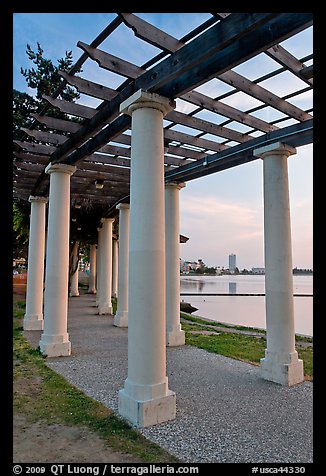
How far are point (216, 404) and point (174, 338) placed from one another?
14.2ft

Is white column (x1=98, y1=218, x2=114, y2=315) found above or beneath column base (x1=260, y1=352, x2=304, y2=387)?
above

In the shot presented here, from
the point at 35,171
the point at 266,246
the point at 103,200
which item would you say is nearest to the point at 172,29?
the point at 266,246

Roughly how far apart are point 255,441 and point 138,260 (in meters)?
2.54

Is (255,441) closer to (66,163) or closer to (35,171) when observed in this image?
(66,163)

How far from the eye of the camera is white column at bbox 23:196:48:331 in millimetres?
12227

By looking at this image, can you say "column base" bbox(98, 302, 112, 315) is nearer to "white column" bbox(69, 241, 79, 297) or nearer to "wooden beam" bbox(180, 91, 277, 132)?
"white column" bbox(69, 241, 79, 297)

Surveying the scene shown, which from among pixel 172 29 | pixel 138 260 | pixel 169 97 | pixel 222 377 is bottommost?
pixel 222 377

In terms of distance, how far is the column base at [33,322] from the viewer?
12219 mm

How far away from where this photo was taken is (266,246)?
279 inches

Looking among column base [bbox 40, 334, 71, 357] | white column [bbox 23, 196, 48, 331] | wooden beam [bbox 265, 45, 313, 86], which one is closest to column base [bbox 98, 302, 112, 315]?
white column [bbox 23, 196, 48, 331]

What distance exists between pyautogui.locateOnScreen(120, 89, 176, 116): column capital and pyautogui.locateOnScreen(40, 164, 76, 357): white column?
3878 millimetres

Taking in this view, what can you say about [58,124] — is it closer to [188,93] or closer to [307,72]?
[188,93]
